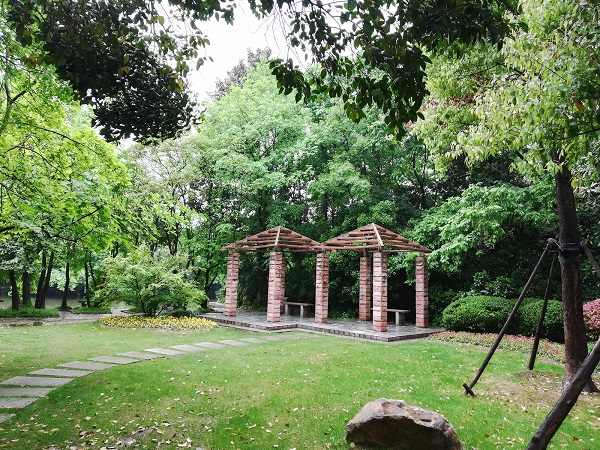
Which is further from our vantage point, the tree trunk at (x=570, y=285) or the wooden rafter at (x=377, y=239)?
the wooden rafter at (x=377, y=239)

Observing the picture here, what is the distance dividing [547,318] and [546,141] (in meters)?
7.76

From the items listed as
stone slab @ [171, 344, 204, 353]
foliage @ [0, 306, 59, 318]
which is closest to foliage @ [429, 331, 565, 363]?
stone slab @ [171, 344, 204, 353]

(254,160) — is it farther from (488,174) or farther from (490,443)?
(490,443)

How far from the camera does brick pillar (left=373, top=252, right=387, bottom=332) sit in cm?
Answer: 1274

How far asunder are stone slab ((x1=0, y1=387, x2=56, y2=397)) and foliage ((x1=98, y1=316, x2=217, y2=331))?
7.68 m

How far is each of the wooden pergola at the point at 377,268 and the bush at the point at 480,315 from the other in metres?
1.80

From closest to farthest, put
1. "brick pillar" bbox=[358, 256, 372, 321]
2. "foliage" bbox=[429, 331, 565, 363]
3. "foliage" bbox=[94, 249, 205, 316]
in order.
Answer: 1. "foliage" bbox=[429, 331, 565, 363]
2. "foliage" bbox=[94, 249, 205, 316]
3. "brick pillar" bbox=[358, 256, 372, 321]

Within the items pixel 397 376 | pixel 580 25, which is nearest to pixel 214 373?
pixel 397 376

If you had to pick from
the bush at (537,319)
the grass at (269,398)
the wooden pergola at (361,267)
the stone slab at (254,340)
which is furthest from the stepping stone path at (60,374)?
the bush at (537,319)

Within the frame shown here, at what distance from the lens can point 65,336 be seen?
11281 millimetres

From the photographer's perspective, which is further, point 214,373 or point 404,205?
point 404,205

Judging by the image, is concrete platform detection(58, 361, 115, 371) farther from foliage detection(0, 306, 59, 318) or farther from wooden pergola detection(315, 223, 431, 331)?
foliage detection(0, 306, 59, 318)

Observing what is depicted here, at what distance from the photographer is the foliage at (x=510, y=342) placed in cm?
946

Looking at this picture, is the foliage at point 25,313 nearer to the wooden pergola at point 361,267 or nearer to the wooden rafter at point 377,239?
the wooden pergola at point 361,267
